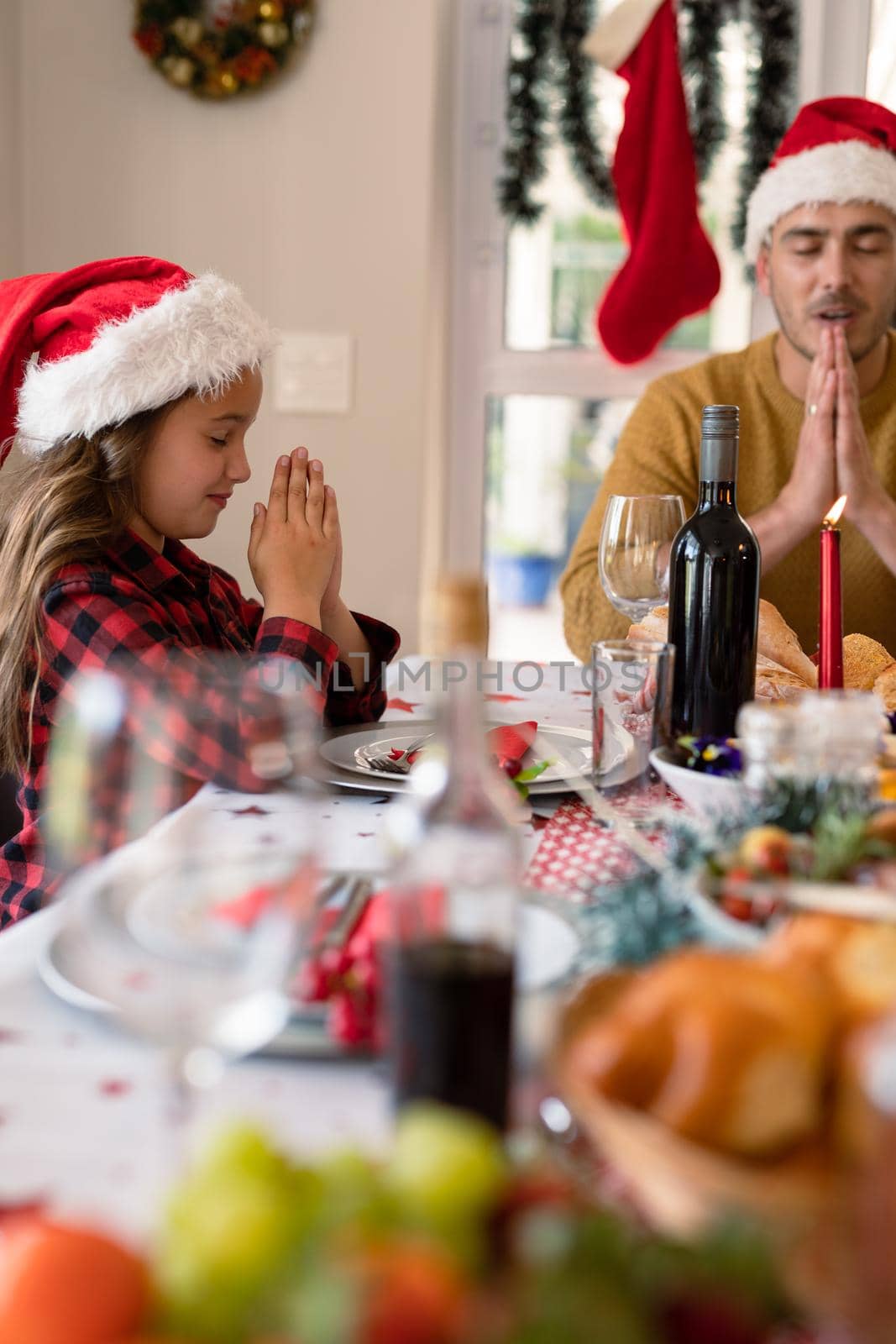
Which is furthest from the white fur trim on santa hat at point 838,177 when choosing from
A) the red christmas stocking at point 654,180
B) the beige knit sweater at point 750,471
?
the red christmas stocking at point 654,180

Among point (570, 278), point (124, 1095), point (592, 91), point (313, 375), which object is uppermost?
point (592, 91)

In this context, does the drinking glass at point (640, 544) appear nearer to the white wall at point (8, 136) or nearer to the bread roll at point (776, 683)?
the bread roll at point (776, 683)

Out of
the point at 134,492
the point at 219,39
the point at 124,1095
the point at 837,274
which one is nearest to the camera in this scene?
the point at 124,1095

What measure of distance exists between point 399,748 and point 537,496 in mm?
1977

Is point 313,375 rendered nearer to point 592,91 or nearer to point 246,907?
point 592,91

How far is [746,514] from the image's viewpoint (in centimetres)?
204

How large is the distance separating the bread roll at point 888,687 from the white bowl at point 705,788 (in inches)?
17.5

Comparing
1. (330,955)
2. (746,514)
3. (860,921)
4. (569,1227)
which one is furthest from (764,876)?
(746,514)

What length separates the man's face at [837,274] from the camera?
2105 millimetres

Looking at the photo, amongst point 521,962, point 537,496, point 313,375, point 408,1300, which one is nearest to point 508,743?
point 521,962

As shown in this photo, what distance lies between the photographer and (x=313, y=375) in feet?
9.36

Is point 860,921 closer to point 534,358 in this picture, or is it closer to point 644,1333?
point 644,1333

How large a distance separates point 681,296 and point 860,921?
2468 millimetres

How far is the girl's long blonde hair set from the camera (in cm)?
127
